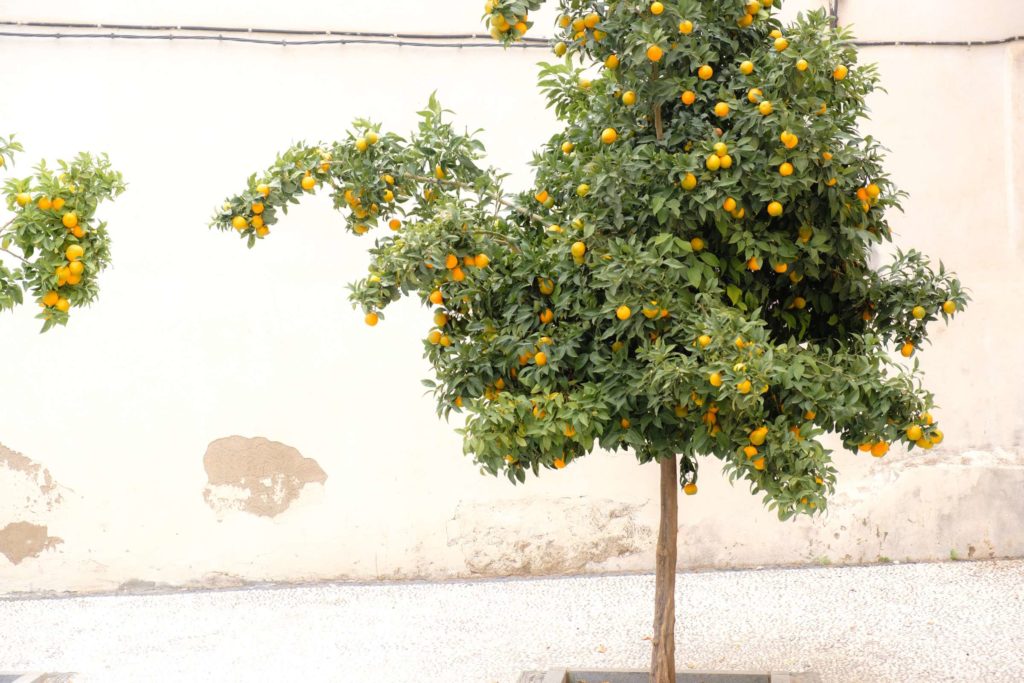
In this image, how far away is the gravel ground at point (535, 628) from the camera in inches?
164

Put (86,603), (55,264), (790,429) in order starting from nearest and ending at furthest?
1. (790,429)
2. (55,264)
3. (86,603)

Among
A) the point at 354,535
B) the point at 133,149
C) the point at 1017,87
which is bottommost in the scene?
the point at 354,535

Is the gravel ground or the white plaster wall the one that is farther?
the white plaster wall

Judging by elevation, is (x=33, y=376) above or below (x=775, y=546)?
above

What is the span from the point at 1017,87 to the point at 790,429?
12.0 feet

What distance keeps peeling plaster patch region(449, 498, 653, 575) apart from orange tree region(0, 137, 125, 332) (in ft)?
9.20

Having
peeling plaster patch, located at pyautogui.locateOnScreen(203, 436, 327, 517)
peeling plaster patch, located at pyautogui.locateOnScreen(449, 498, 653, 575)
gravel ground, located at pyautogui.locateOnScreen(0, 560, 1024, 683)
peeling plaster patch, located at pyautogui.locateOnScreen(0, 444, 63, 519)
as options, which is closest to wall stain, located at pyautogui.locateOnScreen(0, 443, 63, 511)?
peeling plaster patch, located at pyautogui.locateOnScreen(0, 444, 63, 519)

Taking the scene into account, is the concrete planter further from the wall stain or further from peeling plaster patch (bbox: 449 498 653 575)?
the wall stain

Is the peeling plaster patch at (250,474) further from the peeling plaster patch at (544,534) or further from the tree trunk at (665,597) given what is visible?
the tree trunk at (665,597)

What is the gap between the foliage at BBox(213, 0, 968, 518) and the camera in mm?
2582

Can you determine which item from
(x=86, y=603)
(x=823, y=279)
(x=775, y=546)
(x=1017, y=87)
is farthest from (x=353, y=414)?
(x=1017, y=87)

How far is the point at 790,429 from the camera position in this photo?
8.68 ft

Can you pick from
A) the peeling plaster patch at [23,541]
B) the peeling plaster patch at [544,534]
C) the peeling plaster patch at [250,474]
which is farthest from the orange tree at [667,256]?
the peeling plaster patch at [23,541]

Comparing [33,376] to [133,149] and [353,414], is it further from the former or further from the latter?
[353,414]
